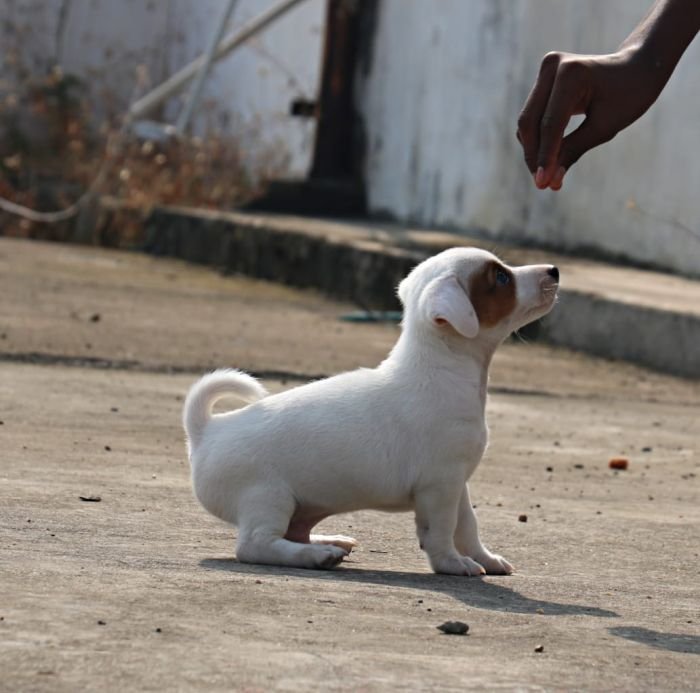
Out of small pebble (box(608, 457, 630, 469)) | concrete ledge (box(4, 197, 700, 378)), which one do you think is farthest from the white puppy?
concrete ledge (box(4, 197, 700, 378))

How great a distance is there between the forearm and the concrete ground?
1029mm

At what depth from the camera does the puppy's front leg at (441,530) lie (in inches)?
141

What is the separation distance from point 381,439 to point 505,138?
297 inches

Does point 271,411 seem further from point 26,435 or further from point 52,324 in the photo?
point 52,324

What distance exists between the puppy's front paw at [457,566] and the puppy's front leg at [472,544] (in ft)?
0.13

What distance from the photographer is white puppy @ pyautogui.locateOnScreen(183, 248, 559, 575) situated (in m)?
3.61

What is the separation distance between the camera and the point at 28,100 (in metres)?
16.3

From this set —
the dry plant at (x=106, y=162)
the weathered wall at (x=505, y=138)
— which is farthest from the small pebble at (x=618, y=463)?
Result: the dry plant at (x=106, y=162)

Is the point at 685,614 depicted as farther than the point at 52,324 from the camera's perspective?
No

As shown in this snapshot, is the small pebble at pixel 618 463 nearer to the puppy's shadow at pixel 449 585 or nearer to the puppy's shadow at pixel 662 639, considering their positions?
the puppy's shadow at pixel 449 585

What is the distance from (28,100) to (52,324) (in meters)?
9.25

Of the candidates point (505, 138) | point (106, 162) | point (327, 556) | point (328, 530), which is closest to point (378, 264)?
point (505, 138)

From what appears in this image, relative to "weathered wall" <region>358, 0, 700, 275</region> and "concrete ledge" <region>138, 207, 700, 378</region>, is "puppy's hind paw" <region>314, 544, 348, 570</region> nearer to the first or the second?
"concrete ledge" <region>138, 207, 700, 378</region>

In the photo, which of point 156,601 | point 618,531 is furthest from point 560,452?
point 156,601
